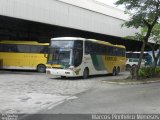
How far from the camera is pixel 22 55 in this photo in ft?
122

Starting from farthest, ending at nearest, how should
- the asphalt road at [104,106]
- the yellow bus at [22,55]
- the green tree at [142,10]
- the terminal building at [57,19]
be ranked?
the yellow bus at [22,55]
the terminal building at [57,19]
the green tree at [142,10]
the asphalt road at [104,106]

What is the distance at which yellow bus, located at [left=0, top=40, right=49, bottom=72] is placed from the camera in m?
37.2

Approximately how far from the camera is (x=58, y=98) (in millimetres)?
16781

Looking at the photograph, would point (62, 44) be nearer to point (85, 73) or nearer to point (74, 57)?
point (74, 57)

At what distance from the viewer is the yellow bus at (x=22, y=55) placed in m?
37.2

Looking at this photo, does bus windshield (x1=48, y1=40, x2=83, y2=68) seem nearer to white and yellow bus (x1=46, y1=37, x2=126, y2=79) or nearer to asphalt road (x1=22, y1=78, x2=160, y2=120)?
white and yellow bus (x1=46, y1=37, x2=126, y2=79)

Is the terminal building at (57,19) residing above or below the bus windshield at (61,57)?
above

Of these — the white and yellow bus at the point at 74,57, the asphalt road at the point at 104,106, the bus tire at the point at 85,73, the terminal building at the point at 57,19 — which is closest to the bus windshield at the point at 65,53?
the white and yellow bus at the point at 74,57

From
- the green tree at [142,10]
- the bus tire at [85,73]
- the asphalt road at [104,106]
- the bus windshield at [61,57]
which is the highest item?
the green tree at [142,10]

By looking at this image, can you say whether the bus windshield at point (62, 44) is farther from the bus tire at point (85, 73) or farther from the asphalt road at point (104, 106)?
the asphalt road at point (104, 106)

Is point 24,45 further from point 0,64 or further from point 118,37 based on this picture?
point 118,37

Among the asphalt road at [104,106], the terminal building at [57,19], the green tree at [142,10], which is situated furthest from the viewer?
the terminal building at [57,19]

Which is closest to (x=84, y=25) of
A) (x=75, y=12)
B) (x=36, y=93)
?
(x=75, y=12)

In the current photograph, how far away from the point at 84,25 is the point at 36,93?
26390mm
